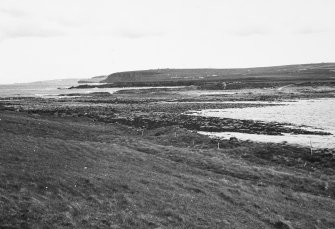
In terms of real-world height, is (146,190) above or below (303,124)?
above

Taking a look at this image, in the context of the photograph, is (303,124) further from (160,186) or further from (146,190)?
(146,190)

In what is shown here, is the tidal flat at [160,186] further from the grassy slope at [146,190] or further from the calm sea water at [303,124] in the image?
the calm sea water at [303,124]

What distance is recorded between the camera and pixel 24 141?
2742cm

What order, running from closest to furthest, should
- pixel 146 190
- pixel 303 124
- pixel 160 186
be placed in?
pixel 146 190 < pixel 160 186 < pixel 303 124

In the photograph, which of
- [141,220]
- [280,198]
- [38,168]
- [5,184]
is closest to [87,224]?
[141,220]

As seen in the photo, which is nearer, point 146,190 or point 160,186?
point 146,190

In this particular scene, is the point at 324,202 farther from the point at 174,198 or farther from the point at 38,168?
the point at 38,168


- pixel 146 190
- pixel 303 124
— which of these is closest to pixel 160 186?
pixel 146 190

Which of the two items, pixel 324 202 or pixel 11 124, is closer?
pixel 324 202

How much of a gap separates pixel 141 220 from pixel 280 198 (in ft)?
36.1

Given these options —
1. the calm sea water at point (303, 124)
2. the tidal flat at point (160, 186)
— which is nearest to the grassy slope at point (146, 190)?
the tidal flat at point (160, 186)

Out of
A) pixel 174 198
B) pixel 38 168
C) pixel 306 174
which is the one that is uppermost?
pixel 38 168

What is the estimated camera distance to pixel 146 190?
21172 mm

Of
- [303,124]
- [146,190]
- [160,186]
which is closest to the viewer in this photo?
[146,190]
